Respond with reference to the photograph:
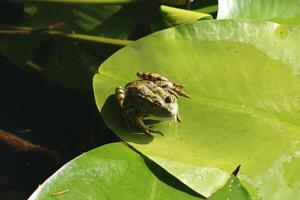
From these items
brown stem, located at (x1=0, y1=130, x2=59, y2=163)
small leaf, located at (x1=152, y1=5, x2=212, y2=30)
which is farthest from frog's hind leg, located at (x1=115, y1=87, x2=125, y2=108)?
brown stem, located at (x1=0, y1=130, x2=59, y2=163)

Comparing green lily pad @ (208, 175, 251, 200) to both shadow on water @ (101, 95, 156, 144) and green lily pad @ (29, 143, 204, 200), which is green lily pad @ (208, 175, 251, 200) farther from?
shadow on water @ (101, 95, 156, 144)

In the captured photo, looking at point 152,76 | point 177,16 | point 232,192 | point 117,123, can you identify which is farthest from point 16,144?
point 232,192

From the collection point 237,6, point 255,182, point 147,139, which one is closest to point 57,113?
point 147,139

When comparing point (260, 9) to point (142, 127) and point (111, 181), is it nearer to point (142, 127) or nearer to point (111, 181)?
point (142, 127)

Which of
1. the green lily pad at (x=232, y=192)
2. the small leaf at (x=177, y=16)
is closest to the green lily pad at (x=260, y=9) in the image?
the small leaf at (x=177, y=16)

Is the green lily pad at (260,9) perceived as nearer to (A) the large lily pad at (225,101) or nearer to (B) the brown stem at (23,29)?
(A) the large lily pad at (225,101)

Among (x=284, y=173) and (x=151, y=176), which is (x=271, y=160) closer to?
(x=284, y=173)
